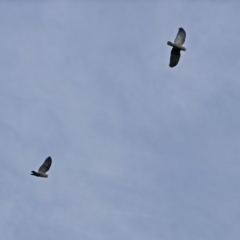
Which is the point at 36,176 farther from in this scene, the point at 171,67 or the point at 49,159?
the point at 171,67

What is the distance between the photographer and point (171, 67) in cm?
8631

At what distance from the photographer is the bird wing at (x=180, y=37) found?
87.9m

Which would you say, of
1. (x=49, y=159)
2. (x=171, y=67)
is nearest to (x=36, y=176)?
(x=49, y=159)

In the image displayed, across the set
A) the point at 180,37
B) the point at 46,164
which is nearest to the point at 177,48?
the point at 180,37

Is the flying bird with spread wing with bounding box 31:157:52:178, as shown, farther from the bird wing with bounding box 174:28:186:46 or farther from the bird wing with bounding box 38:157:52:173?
the bird wing with bounding box 174:28:186:46

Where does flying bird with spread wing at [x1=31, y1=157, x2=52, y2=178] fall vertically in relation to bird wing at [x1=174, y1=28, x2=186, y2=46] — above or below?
A: below

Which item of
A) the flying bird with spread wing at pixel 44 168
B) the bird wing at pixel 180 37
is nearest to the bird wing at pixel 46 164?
the flying bird with spread wing at pixel 44 168

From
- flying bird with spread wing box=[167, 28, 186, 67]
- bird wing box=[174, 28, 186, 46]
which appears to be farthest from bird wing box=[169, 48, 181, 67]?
bird wing box=[174, 28, 186, 46]

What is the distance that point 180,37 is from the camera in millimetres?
88250

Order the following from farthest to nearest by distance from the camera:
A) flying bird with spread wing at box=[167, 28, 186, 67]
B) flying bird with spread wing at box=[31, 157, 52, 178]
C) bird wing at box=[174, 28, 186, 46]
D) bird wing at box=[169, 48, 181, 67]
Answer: flying bird with spread wing at box=[31, 157, 52, 178], bird wing at box=[174, 28, 186, 46], flying bird with spread wing at box=[167, 28, 186, 67], bird wing at box=[169, 48, 181, 67]

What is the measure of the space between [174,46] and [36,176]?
29.4 metres

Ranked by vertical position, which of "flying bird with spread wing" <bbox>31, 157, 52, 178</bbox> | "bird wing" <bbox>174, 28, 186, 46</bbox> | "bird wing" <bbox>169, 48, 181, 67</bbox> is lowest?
"flying bird with spread wing" <bbox>31, 157, 52, 178</bbox>

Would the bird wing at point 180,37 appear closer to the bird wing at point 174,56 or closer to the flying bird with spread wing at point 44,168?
the bird wing at point 174,56

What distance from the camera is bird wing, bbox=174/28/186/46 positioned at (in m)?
87.9
